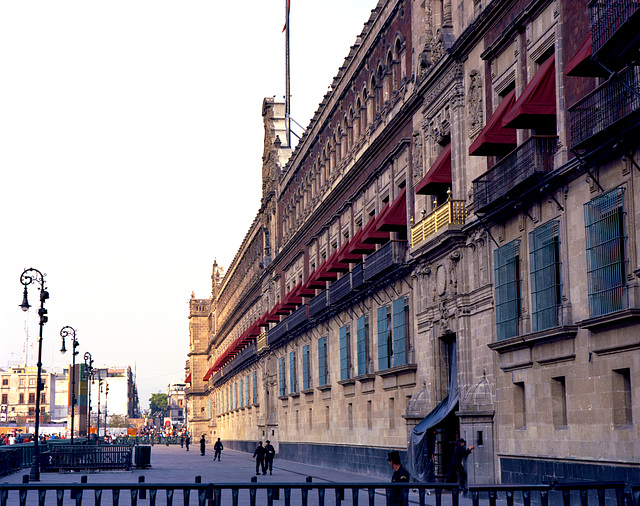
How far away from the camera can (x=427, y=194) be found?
28500 millimetres

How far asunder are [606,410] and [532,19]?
9.30 meters

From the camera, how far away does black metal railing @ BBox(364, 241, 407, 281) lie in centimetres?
3128

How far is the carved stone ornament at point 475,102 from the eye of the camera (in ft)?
82.2

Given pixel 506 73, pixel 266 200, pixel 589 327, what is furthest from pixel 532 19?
pixel 266 200

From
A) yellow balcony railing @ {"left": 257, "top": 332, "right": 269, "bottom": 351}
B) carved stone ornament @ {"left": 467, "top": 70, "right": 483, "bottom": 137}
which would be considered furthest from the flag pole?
carved stone ornament @ {"left": 467, "top": 70, "right": 483, "bottom": 137}

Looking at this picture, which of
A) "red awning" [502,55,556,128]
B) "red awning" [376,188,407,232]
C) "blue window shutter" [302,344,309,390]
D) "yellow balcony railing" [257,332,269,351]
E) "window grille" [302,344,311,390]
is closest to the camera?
"red awning" [502,55,556,128]

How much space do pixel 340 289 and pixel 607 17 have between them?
75.2 feet

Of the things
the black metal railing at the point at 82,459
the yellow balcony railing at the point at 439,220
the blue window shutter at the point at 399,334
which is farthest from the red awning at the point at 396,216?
the black metal railing at the point at 82,459

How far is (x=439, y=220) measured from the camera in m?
26.9

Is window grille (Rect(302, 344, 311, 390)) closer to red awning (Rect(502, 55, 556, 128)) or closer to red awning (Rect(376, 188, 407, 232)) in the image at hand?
red awning (Rect(376, 188, 407, 232))

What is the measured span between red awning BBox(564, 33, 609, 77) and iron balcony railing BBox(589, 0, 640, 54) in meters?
0.17

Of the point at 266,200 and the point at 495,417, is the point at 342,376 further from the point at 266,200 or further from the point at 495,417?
the point at 266,200

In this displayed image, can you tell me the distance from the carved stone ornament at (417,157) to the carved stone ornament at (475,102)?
4.31 meters

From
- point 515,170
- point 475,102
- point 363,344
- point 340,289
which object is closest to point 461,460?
point 515,170
